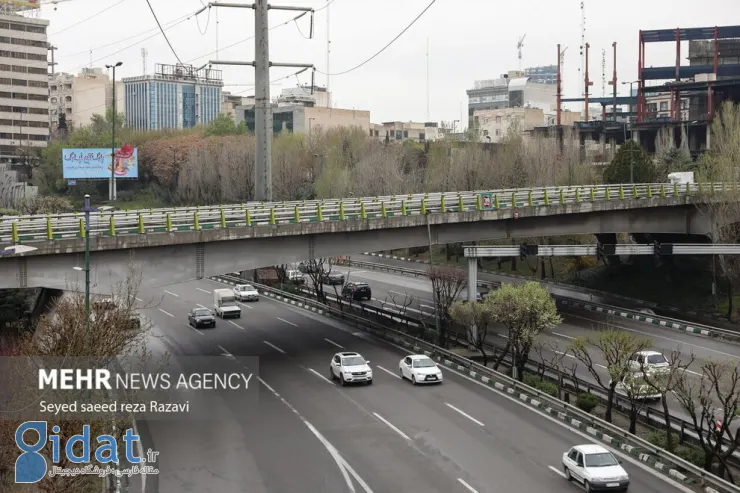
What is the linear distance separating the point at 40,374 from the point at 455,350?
952 inches

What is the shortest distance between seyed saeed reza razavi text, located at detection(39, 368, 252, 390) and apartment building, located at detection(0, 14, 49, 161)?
325ft

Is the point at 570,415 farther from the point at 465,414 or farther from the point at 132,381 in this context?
the point at 132,381

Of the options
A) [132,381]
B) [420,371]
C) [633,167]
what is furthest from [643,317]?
[132,381]

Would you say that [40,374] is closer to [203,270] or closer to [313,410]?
[313,410]

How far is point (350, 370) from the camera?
113 ft

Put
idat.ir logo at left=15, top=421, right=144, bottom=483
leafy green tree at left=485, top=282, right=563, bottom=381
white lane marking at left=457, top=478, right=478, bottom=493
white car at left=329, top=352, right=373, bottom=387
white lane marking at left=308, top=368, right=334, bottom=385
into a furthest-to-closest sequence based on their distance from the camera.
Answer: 1. white lane marking at left=308, top=368, right=334, bottom=385
2. leafy green tree at left=485, top=282, right=563, bottom=381
3. white car at left=329, top=352, right=373, bottom=387
4. white lane marking at left=457, top=478, right=478, bottom=493
5. idat.ir logo at left=15, top=421, right=144, bottom=483

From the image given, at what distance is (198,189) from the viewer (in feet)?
334

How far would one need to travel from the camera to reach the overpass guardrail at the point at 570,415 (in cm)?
2373

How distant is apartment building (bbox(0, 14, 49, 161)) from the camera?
398 ft

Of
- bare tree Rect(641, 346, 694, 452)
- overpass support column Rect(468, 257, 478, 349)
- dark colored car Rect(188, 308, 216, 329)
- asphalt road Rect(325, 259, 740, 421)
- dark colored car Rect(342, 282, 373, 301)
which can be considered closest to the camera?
bare tree Rect(641, 346, 694, 452)

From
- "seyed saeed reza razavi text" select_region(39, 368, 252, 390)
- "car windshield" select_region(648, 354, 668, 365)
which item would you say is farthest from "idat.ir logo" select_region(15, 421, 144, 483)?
"car windshield" select_region(648, 354, 668, 365)

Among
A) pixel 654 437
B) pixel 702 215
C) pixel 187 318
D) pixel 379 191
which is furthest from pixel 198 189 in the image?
pixel 654 437

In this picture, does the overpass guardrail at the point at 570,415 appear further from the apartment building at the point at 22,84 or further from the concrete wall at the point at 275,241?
the apartment building at the point at 22,84

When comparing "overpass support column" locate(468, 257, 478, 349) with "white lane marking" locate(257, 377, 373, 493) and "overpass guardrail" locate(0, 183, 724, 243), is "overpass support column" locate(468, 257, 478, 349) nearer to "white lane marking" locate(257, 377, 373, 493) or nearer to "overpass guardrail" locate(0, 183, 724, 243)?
"overpass guardrail" locate(0, 183, 724, 243)
